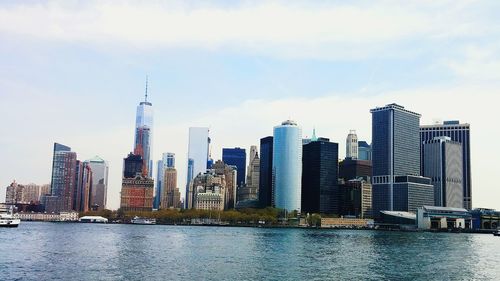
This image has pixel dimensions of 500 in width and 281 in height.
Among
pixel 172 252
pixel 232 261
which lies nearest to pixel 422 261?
pixel 232 261

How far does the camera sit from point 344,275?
78125 millimetres

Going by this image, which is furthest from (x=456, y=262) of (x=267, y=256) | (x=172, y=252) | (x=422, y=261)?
(x=172, y=252)

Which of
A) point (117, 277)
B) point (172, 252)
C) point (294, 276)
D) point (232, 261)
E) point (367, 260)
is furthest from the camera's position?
point (172, 252)

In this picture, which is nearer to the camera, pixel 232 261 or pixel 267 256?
pixel 232 261

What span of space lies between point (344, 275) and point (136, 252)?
45.5 m

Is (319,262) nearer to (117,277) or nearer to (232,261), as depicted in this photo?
(232,261)

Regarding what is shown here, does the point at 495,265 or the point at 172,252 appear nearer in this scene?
the point at 495,265

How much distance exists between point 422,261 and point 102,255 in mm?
55648

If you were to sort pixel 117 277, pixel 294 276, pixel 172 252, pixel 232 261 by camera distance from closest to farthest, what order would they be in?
pixel 117 277 → pixel 294 276 → pixel 232 261 → pixel 172 252

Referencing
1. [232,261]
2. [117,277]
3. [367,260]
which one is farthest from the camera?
[367,260]

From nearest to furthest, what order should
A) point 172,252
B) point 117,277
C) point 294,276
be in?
1. point 117,277
2. point 294,276
3. point 172,252

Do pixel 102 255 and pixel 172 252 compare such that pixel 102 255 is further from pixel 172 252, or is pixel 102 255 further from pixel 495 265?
pixel 495 265

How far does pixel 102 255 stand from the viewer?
323 feet

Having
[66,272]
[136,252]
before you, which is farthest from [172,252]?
[66,272]
